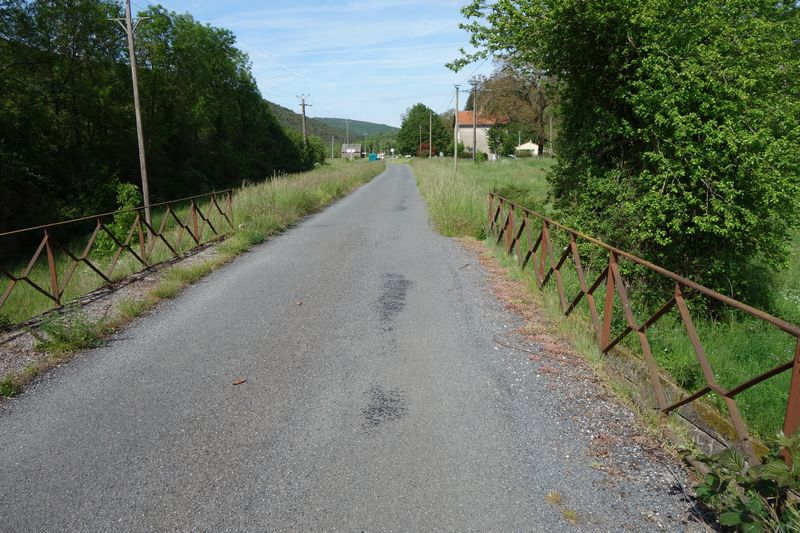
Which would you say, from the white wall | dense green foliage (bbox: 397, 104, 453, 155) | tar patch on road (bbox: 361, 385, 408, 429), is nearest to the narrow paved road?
tar patch on road (bbox: 361, 385, 408, 429)

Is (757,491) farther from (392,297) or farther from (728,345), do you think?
(392,297)

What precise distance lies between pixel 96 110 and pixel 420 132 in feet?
279

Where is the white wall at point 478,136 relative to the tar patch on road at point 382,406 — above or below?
above

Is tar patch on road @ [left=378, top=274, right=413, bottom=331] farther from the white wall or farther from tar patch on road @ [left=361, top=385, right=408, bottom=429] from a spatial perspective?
the white wall

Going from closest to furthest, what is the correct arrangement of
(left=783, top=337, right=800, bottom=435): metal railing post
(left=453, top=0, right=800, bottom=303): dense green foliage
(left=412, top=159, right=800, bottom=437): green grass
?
(left=783, top=337, right=800, bottom=435): metal railing post
(left=412, top=159, right=800, bottom=437): green grass
(left=453, top=0, right=800, bottom=303): dense green foliage

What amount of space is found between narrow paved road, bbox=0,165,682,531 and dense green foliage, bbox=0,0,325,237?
19.1 metres

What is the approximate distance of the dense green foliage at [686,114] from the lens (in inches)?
261

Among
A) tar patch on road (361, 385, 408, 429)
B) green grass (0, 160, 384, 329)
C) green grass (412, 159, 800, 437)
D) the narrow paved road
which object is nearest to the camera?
the narrow paved road

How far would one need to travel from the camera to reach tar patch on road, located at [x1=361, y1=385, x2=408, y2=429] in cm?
400

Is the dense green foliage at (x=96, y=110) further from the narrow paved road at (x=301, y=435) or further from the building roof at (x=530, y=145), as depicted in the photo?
the building roof at (x=530, y=145)

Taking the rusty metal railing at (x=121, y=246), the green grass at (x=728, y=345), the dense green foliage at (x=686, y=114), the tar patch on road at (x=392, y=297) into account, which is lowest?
the green grass at (x=728, y=345)

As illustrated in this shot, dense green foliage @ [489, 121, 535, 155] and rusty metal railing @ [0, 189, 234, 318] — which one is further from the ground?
dense green foliage @ [489, 121, 535, 155]

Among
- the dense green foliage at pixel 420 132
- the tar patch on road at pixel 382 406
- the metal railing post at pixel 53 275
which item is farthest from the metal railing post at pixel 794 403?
the dense green foliage at pixel 420 132

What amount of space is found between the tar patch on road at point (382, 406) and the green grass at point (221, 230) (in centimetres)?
470
